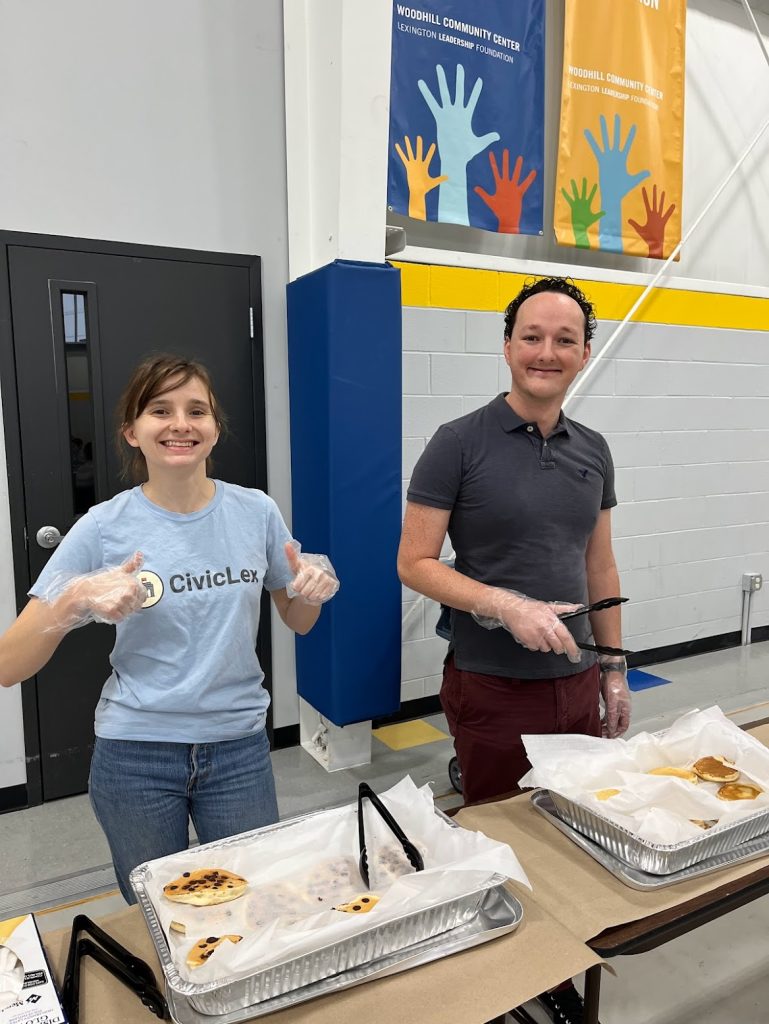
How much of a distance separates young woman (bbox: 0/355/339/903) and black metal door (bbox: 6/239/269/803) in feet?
4.86

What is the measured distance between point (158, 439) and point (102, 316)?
1.67 metres

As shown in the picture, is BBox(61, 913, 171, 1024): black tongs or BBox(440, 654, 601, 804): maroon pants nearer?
BBox(61, 913, 171, 1024): black tongs

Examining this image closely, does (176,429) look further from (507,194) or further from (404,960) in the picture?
(507,194)

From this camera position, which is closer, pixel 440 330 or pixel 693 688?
pixel 440 330

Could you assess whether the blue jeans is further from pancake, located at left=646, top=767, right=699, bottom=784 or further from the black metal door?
the black metal door

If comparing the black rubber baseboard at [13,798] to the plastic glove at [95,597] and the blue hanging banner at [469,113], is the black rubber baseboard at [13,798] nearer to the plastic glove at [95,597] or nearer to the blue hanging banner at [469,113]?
the plastic glove at [95,597]

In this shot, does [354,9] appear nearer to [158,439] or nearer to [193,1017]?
[158,439]

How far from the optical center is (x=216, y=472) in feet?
9.43

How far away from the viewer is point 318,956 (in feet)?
2.62

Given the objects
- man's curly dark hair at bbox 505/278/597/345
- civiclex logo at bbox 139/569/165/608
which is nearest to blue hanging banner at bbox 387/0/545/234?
man's curly dark hair at bbox 505/278/597/345

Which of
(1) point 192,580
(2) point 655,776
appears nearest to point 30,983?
(1) point 192,580

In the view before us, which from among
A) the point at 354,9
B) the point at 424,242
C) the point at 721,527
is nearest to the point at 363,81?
the point at 354,9

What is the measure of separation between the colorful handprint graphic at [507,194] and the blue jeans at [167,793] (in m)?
2.75

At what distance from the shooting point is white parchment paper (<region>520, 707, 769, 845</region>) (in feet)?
3.55
